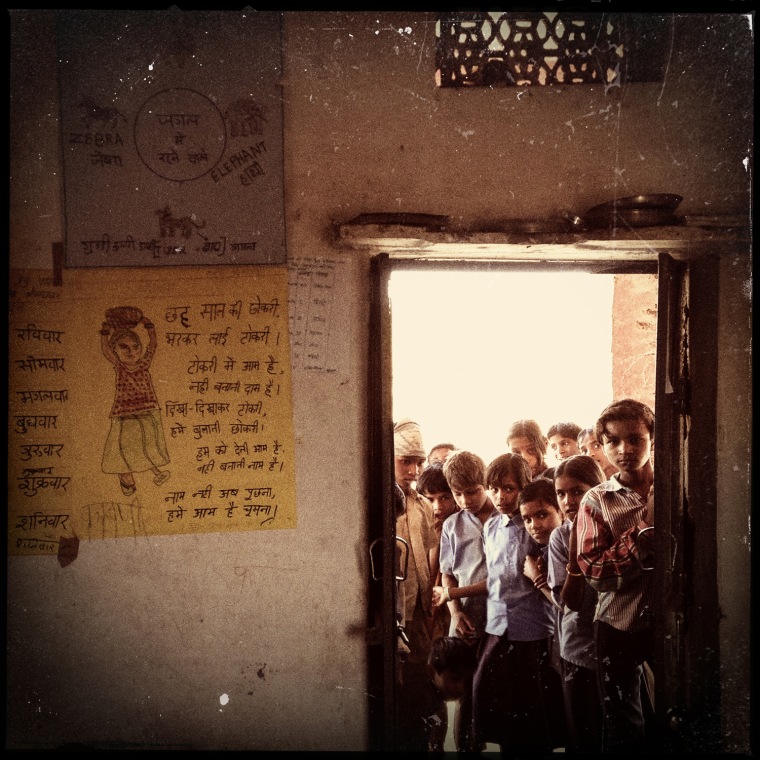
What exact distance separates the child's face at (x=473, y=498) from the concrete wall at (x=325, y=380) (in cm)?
98

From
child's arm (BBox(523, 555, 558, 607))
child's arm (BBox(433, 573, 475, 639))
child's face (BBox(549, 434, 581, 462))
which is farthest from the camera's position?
child's face (BBox(549, 434, 581, 462))

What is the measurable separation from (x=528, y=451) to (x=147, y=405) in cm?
208

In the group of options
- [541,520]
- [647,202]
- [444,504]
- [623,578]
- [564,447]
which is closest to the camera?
[647,202]

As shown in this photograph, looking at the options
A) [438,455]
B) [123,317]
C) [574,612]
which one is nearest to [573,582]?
[574,612]

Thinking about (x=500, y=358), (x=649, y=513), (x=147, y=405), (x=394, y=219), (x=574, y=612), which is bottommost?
(x=574, y=612)

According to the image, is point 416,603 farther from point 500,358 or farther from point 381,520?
point 500,358

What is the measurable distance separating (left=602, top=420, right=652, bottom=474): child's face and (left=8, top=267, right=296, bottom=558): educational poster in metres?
1.54

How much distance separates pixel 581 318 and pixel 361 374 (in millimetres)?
2135

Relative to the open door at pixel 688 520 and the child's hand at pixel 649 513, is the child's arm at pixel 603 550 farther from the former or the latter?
the open door at pixel 688 520

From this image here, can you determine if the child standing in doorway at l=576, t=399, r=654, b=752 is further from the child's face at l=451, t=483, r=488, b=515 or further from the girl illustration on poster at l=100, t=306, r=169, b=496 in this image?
the girl illustration on poster at l=100, t=306, r=169, b=496

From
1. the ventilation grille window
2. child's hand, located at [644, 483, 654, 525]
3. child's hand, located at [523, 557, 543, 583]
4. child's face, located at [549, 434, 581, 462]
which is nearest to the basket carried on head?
the ventilation grille window

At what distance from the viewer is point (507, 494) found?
313 cm

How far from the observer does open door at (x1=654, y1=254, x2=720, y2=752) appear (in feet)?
8.15

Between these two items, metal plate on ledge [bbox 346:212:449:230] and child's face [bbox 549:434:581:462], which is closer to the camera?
metal plate on ledge [bbox 346:212:449:230]
